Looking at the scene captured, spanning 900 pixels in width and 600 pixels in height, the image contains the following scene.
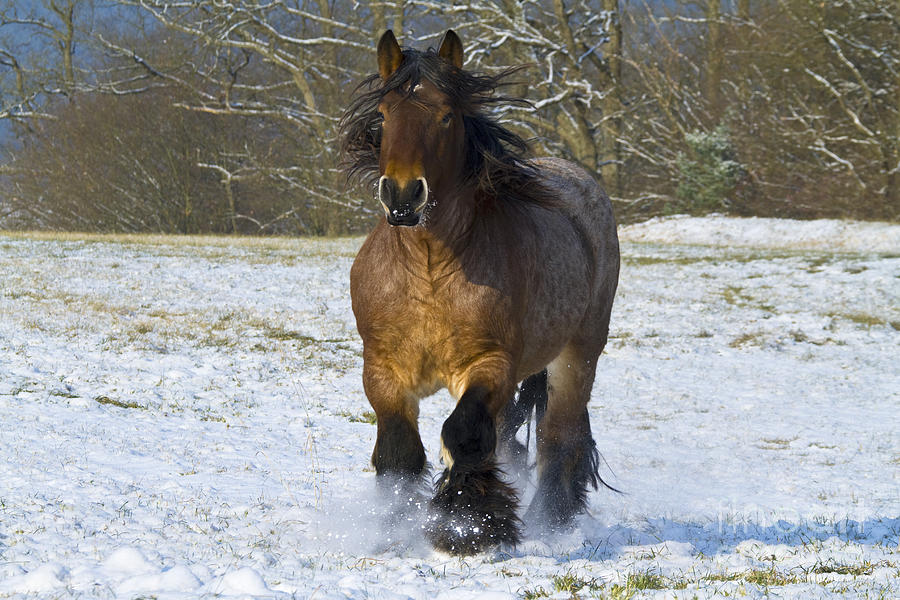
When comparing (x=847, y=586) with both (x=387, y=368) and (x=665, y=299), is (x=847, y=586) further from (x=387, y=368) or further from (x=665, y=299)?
(x=665, y=299)

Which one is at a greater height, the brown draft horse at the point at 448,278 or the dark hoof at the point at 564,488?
the brown draft horse at the point at 448,278

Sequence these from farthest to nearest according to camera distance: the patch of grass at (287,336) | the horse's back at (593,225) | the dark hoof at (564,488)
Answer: the patch of grass at (287,336) → the horse's back at (593,225) → the dark hoof at (564,488)

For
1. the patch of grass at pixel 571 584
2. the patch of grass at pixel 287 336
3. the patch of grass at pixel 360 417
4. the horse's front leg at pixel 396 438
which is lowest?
the patch of grass at pixel 360 417

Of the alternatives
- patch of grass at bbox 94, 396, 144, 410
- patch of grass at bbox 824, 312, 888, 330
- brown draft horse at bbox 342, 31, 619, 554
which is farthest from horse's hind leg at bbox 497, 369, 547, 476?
patch of grass at bbox 824, 312, 888, 330

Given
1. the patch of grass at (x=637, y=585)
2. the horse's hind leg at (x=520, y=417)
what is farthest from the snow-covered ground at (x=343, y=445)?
the horse's hind leg at (x=520, y=417)

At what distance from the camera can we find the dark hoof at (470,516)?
393 centimetres

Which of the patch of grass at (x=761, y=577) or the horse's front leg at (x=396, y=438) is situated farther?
the horse's front leg at (x=396, y=438)

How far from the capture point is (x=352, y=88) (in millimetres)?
31969

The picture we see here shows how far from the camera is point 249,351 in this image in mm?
10141

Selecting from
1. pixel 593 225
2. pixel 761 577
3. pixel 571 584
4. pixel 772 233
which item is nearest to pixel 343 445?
pixel 593 225

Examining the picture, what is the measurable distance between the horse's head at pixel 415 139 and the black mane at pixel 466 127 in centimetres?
3

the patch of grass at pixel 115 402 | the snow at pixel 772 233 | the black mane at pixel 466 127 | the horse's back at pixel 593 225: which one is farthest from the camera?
the snow at pixel 772 233

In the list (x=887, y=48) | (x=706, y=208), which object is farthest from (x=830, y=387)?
(x=887, y=48)

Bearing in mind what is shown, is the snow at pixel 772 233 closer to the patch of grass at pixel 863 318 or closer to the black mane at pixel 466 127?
the patch of grass at pixel 863 318
